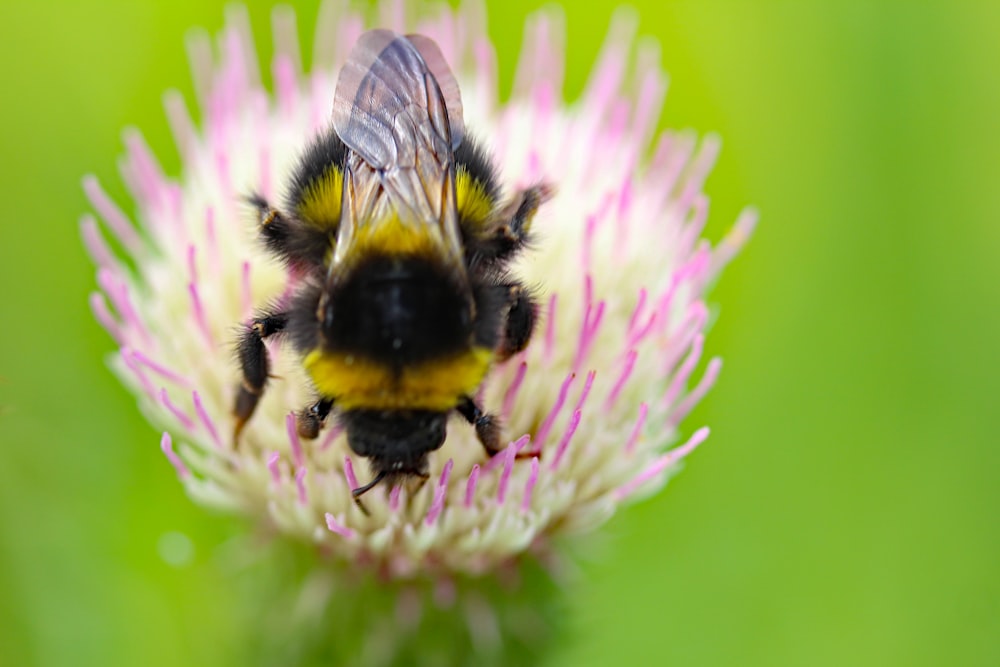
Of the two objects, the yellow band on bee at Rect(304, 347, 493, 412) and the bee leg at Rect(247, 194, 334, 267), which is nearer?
the yellow band on bee at Rect(304, 347, 493, 412)

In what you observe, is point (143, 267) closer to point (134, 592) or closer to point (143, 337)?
point (143, 337)

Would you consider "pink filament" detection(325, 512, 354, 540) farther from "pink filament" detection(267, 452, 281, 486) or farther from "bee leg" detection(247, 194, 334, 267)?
"bee leg" detection(247, 194, 334, 267)

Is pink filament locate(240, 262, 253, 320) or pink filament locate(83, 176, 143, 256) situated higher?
pink filament locate(83, 176, 143, 256)

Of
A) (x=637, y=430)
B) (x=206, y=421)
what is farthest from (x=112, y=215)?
(x=637, y=430)

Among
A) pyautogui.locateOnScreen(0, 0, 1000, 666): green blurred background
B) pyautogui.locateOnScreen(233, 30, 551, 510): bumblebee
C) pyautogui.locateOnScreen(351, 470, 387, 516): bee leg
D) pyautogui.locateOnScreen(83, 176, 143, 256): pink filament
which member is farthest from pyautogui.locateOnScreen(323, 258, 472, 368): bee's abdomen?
pyautogui.locateOnScreen(0, 0, 1000, 666): green blurred background

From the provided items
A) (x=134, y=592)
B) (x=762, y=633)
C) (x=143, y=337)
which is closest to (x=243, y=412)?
(x=143, y=337)

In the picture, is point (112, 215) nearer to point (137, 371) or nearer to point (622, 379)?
point (137, 371)
